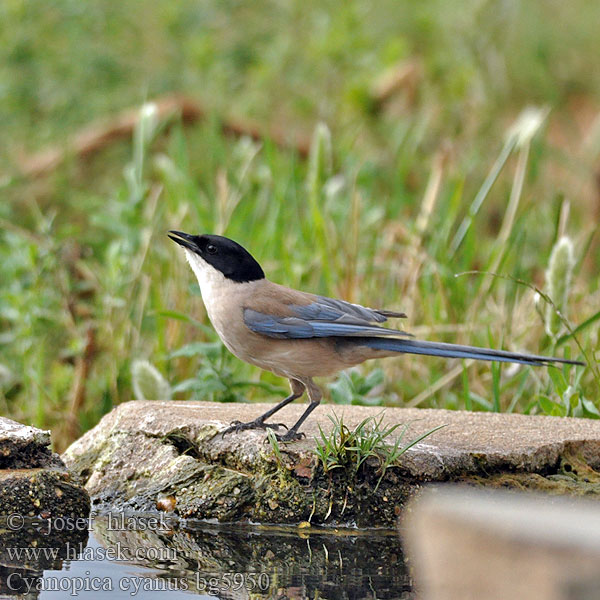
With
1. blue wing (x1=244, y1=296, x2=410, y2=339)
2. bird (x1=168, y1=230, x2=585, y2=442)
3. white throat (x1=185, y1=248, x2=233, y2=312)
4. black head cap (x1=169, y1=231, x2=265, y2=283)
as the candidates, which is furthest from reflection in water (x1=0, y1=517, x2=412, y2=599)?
black head cap (x1=169, y1=231, x2=265, y2=283)

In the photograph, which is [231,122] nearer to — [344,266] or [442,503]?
[344,266]

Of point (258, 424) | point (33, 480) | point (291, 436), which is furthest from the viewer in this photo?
point (258, 424)

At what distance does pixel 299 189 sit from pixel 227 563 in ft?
13.7

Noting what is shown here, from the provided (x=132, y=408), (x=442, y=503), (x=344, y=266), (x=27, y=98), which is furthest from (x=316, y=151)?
(x=442, y=503)

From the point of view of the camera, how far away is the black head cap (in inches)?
159

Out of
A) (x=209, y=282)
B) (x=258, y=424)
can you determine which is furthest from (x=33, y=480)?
(x=209, y=282)

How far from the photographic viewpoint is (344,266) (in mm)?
5590

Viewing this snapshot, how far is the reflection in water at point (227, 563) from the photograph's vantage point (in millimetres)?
2492

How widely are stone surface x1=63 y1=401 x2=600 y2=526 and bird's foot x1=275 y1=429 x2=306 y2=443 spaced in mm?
34

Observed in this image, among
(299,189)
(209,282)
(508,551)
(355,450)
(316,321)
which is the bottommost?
(355,450)

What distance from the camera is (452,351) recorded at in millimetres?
3551

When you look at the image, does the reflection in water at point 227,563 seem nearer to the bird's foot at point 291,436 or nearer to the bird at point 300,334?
the bird's foot at point 291,436

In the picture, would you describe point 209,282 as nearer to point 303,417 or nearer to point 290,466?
point 303,417

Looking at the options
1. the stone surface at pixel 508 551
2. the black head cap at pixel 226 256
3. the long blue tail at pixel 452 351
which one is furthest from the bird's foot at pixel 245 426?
the stone surface at pixel 508 551
